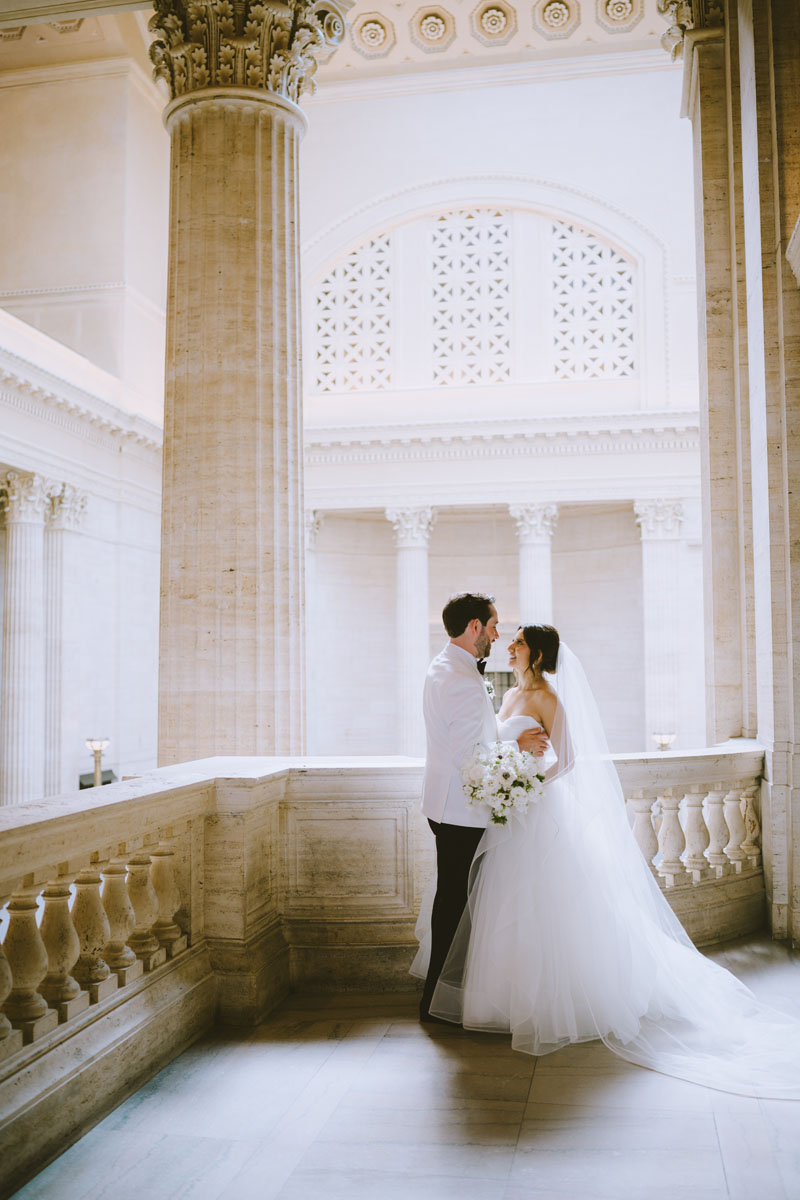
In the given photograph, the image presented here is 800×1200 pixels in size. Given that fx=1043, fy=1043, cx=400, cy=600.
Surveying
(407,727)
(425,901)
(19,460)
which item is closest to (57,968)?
(425,901)

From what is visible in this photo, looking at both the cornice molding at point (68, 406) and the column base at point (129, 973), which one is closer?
the column base at point (129, 973)

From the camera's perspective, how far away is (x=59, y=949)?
13.5 feet

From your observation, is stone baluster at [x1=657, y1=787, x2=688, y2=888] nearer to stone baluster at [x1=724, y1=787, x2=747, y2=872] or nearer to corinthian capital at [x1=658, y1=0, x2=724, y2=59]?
stone baluster at [x1=724, y1=787, x2=747, y2=872]

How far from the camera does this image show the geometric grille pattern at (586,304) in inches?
955

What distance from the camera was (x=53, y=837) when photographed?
3.97 m

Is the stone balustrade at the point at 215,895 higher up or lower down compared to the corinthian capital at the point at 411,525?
lower down

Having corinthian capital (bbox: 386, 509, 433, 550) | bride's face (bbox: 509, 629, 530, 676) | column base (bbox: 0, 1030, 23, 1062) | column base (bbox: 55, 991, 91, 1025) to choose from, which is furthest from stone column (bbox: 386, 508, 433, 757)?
column base (bbox: 0, 1030, 23, 1062)

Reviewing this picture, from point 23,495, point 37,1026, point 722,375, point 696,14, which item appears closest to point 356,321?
point 23,495

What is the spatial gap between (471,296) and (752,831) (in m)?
19.7

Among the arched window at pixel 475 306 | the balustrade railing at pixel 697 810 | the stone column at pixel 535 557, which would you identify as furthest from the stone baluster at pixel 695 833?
the arched window at pixel 475 306

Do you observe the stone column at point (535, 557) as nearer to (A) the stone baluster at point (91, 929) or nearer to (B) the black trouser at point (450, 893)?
(B) the black trouser at point (450, 893)

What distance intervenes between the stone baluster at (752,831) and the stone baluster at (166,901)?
13.1ft

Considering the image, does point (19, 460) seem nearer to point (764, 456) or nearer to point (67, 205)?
point (67, 205)

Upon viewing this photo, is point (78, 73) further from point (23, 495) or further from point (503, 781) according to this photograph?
point (503, 781)
